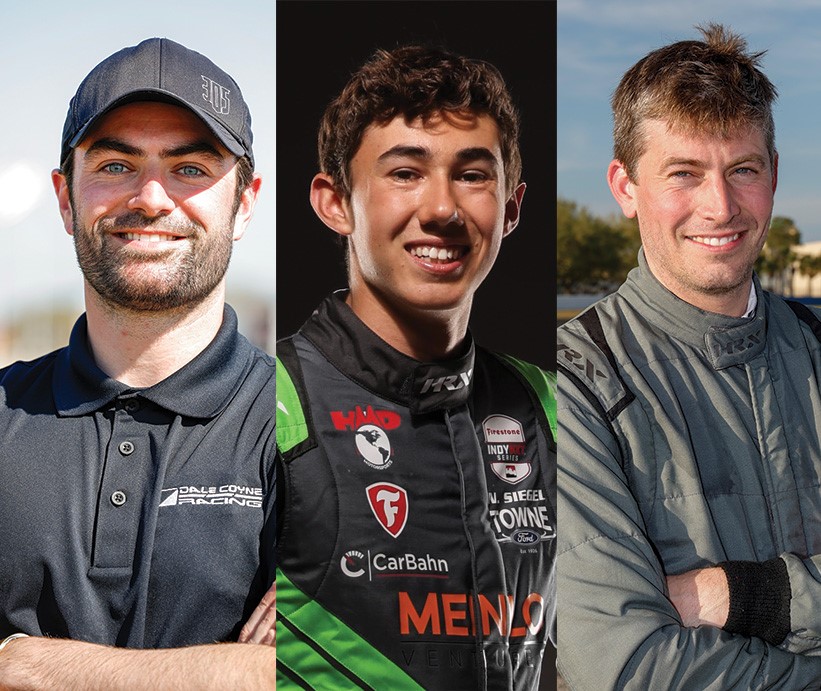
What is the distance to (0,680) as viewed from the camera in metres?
2.68

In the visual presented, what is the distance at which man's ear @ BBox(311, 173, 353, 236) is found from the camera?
2836 mm

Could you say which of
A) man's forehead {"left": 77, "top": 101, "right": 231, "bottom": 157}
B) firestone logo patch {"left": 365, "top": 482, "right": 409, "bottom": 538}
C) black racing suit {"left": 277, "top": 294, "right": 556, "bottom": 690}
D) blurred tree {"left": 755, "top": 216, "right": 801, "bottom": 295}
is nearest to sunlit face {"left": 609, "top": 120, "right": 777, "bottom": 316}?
blurred tree {"left": 755, "top": 216, "right": 801, "bottom": 295}

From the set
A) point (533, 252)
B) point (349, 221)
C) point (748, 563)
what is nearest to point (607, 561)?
point (748, 563)

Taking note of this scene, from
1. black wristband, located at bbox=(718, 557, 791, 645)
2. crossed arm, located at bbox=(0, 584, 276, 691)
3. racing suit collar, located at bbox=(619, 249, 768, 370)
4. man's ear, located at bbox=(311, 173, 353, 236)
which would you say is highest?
man's ear, located at bbox=(311, 173, 353, 236)

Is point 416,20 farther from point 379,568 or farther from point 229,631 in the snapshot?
point 229,631

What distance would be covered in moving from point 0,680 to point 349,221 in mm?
1497

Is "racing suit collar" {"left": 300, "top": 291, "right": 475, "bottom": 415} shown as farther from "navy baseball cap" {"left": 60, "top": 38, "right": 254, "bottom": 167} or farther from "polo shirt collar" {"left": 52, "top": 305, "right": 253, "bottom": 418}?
"navy baseball cap" {"left": 60, "top": 38, "right": 254, "bottom": 167}

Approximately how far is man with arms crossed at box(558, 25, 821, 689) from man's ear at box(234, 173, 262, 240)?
0.96 meters

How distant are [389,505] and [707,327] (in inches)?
40.5

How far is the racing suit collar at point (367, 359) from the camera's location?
2.85 meters

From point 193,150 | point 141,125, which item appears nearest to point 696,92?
point 193,150

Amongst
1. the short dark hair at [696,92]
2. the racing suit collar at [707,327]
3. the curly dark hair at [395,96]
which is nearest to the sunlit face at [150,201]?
the curly dark hair at [395,96]

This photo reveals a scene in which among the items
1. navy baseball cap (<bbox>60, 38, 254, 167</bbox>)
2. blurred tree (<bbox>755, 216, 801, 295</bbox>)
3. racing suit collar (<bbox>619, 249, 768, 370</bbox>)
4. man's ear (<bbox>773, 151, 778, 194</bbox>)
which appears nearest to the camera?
navy baseball cap (<bbox>60, 38, 254, 167</bbox>)

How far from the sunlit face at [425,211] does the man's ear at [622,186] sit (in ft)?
1.28
